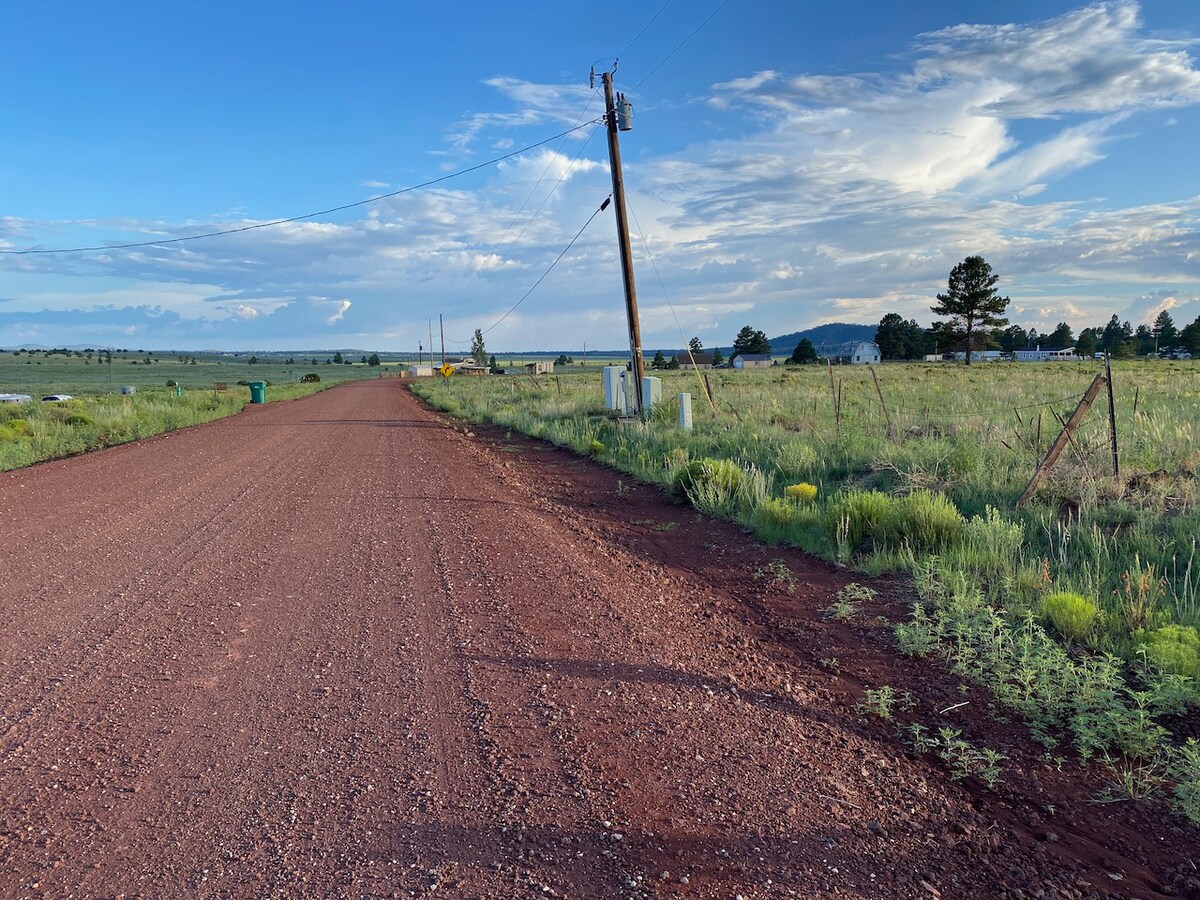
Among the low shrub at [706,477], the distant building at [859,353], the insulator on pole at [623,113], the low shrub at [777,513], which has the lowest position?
the low shrub at [777,513]

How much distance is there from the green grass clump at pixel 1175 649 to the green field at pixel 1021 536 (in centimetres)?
1

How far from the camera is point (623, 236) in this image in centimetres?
2178

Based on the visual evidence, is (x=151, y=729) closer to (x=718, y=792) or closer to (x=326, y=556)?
(x=718, y=792)

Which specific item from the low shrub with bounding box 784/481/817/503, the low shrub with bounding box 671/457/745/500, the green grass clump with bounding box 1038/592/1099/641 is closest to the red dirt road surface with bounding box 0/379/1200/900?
the green grass clump with bounding box 1038/592/1099/641

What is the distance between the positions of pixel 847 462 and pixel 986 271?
7627 cm

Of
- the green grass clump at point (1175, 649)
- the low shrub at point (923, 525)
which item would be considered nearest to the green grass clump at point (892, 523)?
the low shrub at point (923, 525)

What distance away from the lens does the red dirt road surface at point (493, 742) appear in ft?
10.6

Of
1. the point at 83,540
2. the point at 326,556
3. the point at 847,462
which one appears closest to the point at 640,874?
the point at 326,556

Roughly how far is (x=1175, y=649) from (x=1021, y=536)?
2.66m

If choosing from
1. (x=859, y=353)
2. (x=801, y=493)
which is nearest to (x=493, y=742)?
(x=801, y=493)

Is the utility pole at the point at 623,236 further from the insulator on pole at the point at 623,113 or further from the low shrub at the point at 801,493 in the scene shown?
the low shrub at the point at 801,493

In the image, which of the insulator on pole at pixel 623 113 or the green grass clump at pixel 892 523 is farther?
the insulator on pole at pixel 623 113

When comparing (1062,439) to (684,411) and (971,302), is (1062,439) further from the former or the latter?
(971,302)

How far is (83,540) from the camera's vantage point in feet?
29.5
